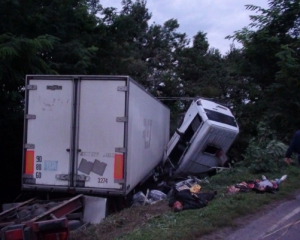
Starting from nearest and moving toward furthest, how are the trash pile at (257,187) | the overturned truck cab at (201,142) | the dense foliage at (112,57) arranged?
the trash pile at (257,187) → the dense foliage at (112,57) → the overturned truck cab at (201,142)

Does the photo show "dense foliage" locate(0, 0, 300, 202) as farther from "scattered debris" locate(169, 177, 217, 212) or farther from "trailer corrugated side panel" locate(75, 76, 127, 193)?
"scattered debris" locate(169, 177, 217, 212)

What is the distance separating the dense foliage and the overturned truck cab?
1337 mm

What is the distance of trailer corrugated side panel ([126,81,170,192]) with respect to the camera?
10086 mm

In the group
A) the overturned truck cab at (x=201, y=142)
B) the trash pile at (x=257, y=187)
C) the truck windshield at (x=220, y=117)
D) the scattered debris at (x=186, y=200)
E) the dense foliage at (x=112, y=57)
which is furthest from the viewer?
the truck windshield at (x=220, y=117)

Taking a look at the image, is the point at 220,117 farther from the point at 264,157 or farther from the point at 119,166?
the point at 119,166

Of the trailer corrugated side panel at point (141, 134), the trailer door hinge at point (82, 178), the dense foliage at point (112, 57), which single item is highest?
the dense foliage at point (112, 57)

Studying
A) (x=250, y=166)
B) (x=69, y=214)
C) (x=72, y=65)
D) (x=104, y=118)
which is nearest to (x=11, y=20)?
(x=72, y=65)

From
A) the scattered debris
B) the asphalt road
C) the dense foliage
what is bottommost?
the asphalt road

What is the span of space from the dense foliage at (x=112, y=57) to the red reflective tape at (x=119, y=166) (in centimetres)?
340

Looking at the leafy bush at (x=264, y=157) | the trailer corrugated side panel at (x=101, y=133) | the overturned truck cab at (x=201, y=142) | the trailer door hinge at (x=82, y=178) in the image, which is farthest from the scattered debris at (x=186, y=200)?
the overturned truck cab at (x=201, y=142)

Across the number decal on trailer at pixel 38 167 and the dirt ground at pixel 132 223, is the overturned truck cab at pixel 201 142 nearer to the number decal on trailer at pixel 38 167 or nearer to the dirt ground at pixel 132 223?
the dirt ground at pixel 132 223

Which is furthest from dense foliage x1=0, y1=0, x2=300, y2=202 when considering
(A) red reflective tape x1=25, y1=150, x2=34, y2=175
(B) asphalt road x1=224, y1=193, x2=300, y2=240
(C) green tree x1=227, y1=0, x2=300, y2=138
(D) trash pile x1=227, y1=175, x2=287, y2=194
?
(B) asphalt road x1=224, y1=193, x2=300, y2=240

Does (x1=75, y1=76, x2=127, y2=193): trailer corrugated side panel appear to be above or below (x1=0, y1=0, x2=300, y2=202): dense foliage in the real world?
below

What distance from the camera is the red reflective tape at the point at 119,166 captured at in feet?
32.1
